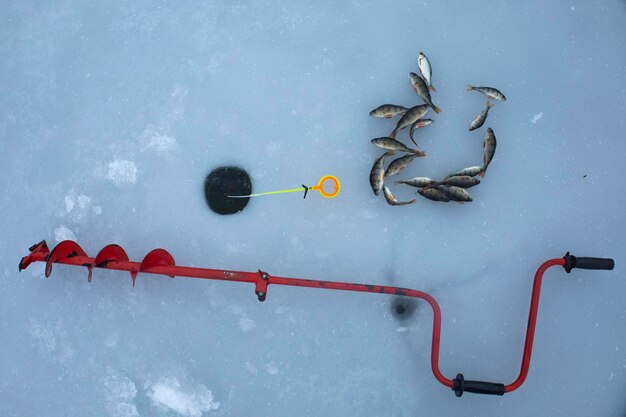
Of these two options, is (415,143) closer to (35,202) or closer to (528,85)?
(528,85)

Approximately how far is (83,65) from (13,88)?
39 centimetres

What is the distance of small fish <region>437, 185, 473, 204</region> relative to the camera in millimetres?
2699

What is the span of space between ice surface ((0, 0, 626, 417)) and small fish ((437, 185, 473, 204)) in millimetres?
112

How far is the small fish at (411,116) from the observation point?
108 inches

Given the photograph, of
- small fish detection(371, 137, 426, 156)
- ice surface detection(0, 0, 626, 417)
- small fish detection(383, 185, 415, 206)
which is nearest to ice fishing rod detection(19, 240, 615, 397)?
ice surface detection(0, 0, 626, 417)

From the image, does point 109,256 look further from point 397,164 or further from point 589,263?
point 589,263

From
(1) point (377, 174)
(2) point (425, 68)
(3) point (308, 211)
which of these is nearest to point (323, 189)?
(3) point (308, 211)

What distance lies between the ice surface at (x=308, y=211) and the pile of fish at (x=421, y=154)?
0.09 m

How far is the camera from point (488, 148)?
2752 millimetres

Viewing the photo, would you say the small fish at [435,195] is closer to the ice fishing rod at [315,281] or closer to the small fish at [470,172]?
the small fish at [470,172]

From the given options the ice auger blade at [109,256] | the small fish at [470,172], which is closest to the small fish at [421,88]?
the small fish at [470,172]

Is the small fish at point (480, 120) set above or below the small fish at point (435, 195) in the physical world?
above

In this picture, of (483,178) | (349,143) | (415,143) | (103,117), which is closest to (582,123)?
(483,178)

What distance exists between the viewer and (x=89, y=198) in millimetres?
2879
